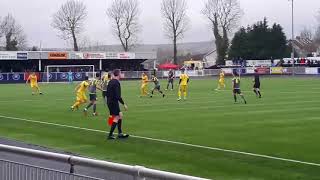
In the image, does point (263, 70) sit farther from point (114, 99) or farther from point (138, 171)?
point (138, 171)

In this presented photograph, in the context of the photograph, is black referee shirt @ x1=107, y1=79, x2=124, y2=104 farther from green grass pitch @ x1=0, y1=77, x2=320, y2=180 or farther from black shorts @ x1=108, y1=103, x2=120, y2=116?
green grass pitch @ x1=0, y1=77, x2=320, y2=180

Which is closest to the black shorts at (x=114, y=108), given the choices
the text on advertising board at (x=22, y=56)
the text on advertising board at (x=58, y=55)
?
the text on advertising board at (x=22, y=56)

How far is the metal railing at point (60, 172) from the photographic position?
189 inches

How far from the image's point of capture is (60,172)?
5.72 meters

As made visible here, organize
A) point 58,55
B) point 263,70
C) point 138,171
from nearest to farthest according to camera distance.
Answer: point 138,171
point 263,70
point 58,55

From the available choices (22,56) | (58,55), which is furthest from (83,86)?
(58,55)

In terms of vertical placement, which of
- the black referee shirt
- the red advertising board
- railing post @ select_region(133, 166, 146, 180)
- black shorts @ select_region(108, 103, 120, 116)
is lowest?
black shorts @ select_region(108, 103, 120, 116)

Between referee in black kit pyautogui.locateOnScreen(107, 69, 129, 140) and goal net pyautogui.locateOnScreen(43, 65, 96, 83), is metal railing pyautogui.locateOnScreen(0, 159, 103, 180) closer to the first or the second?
Result: referee in black kit pyautogui.locateOnScreen(107, 69, 129, 140)

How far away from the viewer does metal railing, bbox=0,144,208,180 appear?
4801 millimetres

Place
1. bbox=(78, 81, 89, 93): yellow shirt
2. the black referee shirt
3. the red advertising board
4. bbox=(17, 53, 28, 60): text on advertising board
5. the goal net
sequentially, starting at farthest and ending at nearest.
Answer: bbox=(17, 53, 28, 60): text on advertising board, the red advertising board, the goal net, bbox=(78, 81, 89, 93): yellow shirt, the black referee shirt

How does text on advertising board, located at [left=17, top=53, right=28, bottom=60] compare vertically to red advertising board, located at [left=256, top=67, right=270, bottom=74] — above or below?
above

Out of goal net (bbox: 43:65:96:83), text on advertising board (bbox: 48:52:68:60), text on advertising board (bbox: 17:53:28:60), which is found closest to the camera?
goal net (bbox: 43:65:96:83)

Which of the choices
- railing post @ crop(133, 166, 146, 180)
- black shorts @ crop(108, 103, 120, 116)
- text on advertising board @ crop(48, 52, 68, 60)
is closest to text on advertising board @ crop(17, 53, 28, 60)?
text on advertising board @ crop(48, 52, 68, 60)

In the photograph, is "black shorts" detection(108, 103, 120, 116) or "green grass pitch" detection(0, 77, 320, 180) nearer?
"green grass pitch" detection(0, 77, 320, 180)
